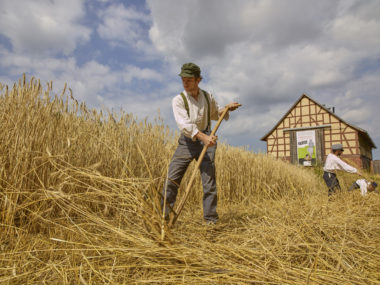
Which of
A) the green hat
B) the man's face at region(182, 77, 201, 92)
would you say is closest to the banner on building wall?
the man's face at region(182, 77, 201, 92)

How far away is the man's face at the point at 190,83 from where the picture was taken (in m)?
2.89

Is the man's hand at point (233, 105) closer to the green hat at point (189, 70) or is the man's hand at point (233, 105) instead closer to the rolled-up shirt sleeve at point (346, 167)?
the green hat at point (189, 70)

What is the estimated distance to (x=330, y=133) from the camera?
2000 cm

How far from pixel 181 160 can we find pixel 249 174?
3651mm

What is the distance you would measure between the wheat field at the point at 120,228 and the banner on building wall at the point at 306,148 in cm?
1689

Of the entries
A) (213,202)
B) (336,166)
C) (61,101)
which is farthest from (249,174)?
(61,101)

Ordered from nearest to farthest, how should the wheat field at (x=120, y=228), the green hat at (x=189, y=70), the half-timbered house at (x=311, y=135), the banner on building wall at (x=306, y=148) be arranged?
the wheat field at (x=120, y=228) → the green hat at (x=189, y=70) → the half-timbered house at (x=311, y=135) → the banner on building wall at (x=306, y=148)

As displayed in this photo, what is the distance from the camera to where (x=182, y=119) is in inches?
111

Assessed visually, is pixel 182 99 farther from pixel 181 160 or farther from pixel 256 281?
pixel 256 281

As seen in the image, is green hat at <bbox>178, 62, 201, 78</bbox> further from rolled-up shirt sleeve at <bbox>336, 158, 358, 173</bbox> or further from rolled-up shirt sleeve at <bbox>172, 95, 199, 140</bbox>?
rolled-up shirt sleeve at <bbox>336, 158, 358, 173</bbox>

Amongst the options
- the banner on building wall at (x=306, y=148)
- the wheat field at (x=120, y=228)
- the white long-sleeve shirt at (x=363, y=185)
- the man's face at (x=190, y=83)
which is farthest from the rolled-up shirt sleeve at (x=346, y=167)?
the banner on building wall at (x=306, y=148)

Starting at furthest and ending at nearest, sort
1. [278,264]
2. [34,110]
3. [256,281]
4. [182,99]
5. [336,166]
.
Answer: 1. [336,166]
2. [182,99]
3. [34,110]
4. [278,264]
5. [256,281]

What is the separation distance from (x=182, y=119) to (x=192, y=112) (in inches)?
9.1

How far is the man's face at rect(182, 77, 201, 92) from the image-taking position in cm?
289
